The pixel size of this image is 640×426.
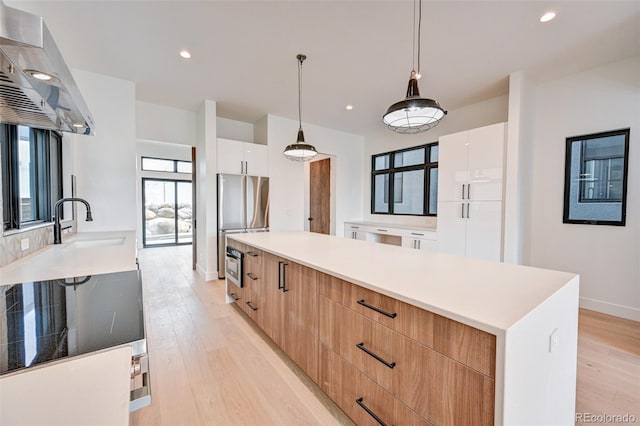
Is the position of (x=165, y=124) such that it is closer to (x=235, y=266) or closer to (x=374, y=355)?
(x=235, y=266)

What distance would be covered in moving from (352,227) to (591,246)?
370 centimetres

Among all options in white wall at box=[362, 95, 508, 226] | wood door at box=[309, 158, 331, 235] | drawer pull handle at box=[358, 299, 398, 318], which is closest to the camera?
drawer pull handle at box=[358, 299, 398, 318]

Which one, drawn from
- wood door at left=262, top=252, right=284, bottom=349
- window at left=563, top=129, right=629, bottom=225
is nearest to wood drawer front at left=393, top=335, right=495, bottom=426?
wood door at left=262, top=252, right=284, bottom=349

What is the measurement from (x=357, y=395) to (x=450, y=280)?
776mm

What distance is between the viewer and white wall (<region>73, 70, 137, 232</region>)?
11.1ft

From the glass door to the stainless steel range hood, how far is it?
21.4 feet

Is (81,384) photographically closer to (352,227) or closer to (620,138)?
(620,138)

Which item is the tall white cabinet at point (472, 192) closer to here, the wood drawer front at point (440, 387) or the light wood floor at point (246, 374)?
the light wood floor at point (246, 374)

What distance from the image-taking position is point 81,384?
530 mm

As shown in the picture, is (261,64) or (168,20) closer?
(168,20)

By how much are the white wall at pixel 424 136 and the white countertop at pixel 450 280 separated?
3248 mm

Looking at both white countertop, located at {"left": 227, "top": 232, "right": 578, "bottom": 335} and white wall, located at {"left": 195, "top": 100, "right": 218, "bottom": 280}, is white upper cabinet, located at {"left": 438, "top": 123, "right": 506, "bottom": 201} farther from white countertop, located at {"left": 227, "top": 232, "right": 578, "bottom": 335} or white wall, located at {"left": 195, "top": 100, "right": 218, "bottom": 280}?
white wall, located at {"left": 195, "top": 100, "right": 218, "bottom": 280}

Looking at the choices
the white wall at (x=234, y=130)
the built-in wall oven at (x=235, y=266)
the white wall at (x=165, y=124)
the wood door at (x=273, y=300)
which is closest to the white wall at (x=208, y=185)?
the white wall at (x=165, y=124)

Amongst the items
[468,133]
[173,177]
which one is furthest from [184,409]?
[173,177]
